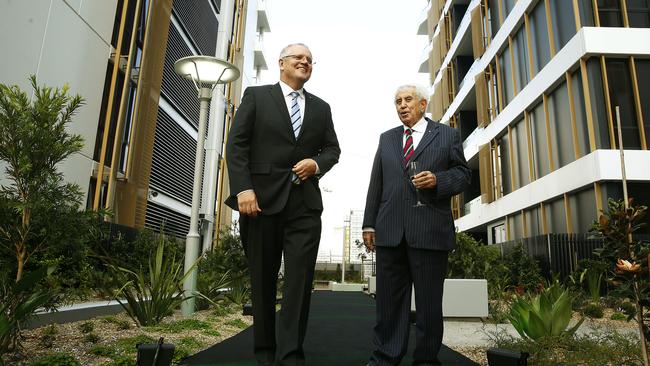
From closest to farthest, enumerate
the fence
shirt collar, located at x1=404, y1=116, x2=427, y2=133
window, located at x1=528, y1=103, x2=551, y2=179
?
shirt collar, located at x1=404, y1=116, x2=427, y2=133 → the fence → window, located at x1=528, y1=103, x2=551, y2=179

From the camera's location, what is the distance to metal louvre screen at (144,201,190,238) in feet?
47.5

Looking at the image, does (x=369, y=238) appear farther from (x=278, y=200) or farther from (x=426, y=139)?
(x=278, y=200)

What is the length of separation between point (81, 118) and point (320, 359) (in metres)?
7.26

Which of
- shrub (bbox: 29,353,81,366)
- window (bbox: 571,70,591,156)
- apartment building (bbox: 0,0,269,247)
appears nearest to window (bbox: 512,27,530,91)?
window (bbox: 571,70,591,156)

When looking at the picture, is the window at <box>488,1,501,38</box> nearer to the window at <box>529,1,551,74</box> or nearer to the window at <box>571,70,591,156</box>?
the window at <box>529,1,551,74</box>

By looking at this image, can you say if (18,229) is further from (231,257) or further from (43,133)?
(231,257)

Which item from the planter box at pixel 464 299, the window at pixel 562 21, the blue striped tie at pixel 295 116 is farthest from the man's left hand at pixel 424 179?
the window at pixel 562 21

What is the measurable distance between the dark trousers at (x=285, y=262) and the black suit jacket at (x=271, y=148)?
0.08 m

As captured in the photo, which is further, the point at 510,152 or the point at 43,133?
the point at 510,152

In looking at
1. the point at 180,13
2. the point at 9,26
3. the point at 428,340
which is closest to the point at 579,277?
the point at 428,340

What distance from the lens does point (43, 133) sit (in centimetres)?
333

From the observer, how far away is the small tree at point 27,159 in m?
3.31

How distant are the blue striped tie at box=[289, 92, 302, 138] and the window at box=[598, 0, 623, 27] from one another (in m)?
12.7

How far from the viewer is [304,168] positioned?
268 centimetres
